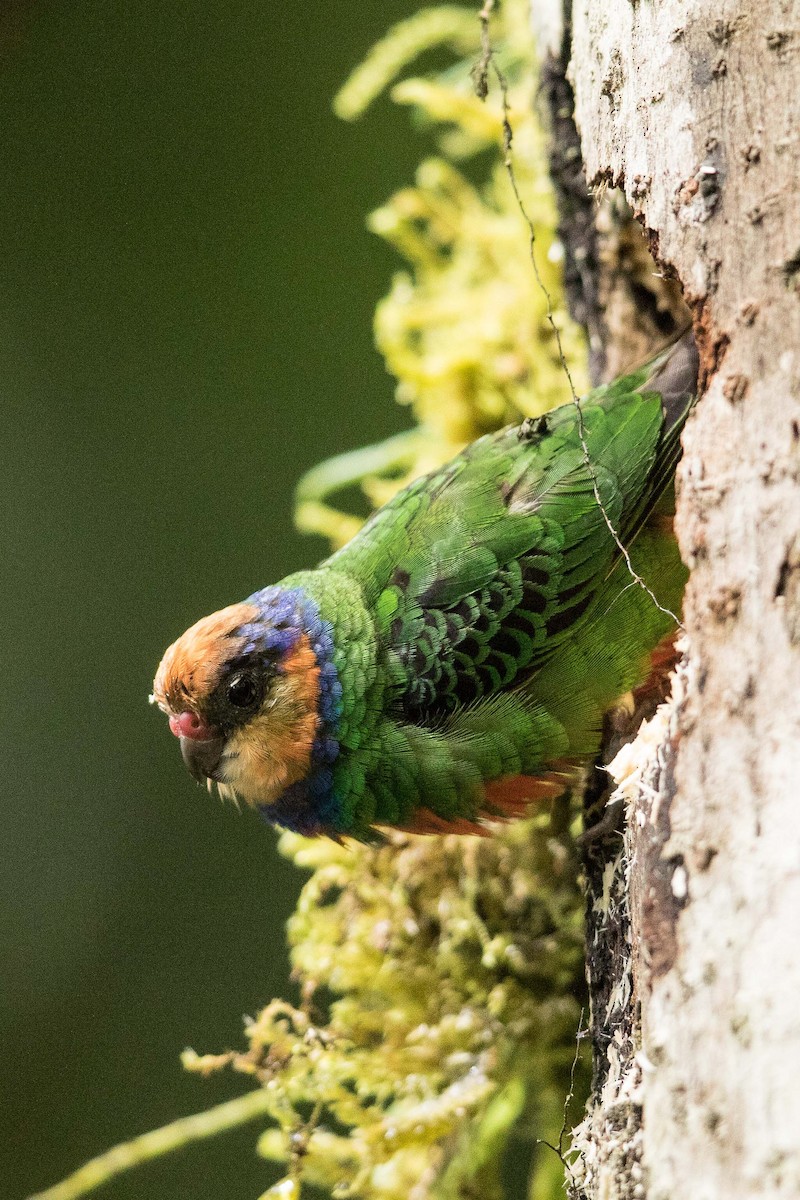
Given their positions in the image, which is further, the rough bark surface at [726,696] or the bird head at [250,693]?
the bird head at [250,693]

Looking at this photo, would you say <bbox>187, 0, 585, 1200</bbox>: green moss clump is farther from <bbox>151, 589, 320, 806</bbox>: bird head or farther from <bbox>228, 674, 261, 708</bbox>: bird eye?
<bbox>228, 674, 261, 708</bbox>: bird eye

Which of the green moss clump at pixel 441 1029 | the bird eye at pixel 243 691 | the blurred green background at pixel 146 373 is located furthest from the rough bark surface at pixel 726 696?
the blurred green background at pixel 146 373

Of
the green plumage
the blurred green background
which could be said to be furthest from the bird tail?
the blurred green background

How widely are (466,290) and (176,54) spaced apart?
2783 mm

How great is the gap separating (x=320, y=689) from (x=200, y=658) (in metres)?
0.26

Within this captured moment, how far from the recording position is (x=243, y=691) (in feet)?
7.74

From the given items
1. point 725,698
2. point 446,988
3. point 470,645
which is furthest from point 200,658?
point 725,698

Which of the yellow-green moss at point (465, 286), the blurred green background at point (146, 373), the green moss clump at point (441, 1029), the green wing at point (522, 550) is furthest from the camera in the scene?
the blurred green background at point (146, 373)

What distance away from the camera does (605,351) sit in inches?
107

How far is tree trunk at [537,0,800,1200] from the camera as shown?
44.9 inches

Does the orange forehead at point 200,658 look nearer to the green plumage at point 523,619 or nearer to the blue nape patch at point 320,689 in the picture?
the blue nape patch at point 320,689

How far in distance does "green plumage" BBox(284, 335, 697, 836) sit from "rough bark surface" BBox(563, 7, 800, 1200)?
0.60 m

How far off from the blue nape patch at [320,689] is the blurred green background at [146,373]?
2.32m

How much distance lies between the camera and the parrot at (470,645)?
2191 mm
